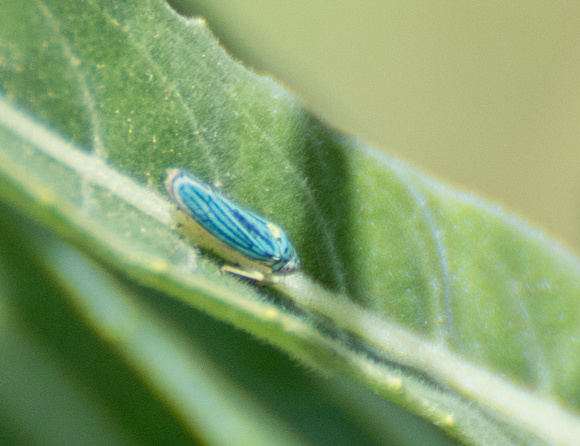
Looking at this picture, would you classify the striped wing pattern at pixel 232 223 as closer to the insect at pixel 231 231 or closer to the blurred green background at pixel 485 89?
the insect at pixel 231 231

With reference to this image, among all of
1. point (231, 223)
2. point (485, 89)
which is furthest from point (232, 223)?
point (485, 89)

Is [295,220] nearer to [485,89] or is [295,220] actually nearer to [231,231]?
[231,231]

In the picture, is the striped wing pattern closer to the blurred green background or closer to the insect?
the insect

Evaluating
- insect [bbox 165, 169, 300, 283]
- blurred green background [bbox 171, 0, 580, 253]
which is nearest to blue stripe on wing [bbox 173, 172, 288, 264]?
insect [bbox 165, 169, 300, 283]

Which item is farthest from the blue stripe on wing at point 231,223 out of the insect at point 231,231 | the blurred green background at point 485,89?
the blurred green background at point 485,89

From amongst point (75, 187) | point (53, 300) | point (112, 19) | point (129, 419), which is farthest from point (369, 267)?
point (53, 300)

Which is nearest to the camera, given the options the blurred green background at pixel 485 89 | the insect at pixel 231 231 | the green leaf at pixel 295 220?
the green leaf at pixel 295 220
